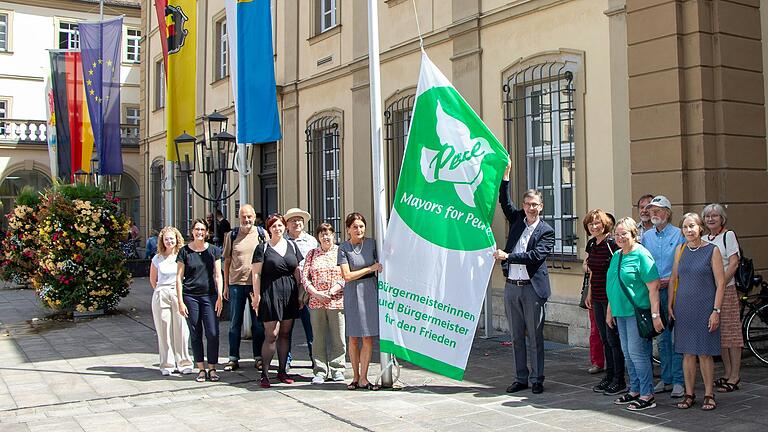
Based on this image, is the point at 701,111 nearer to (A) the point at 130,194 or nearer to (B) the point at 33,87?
(A) the point at 130,194

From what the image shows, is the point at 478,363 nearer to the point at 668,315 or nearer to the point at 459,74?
Result: the point at 668,315

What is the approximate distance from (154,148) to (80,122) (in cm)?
540

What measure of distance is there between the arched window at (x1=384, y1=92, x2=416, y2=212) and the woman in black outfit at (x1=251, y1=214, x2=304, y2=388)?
5157mm

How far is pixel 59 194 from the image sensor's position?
13.4 metres

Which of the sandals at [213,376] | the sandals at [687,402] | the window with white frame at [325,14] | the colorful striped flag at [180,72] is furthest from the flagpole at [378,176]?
the window with white frame at [325,14]

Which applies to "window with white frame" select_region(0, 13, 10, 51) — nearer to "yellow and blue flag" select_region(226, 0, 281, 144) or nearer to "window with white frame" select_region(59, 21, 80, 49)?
"window with white frame" select_region(59, 21, 80, 49)

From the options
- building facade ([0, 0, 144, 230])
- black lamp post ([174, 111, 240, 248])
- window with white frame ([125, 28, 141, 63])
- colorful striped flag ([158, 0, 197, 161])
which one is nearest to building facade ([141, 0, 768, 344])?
black lamp post ([174, 111, 240, 248])

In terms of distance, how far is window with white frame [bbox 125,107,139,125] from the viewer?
123ft

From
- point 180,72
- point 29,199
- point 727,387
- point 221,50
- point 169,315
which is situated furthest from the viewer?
point 221,50

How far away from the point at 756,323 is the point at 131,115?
112 feet

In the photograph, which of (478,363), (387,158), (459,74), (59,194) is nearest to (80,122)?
(59,194)

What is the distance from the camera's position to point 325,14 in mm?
15539

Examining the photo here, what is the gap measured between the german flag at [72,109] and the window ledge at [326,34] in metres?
7.12

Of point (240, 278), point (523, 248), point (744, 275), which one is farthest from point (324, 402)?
point (744, 275)
